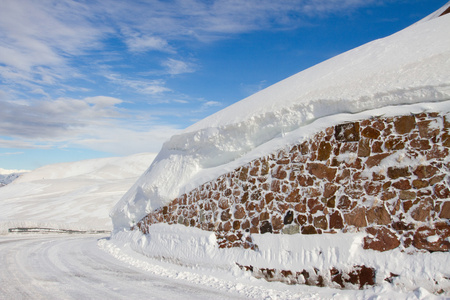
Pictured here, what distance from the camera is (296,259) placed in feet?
22.3

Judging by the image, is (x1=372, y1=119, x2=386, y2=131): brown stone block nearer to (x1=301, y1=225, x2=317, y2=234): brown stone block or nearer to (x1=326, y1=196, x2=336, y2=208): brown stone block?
(x1=326, y1=196, x2=336, y2=208): brown stone block

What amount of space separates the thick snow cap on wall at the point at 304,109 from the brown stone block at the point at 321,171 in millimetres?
843

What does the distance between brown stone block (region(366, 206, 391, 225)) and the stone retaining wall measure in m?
0.02

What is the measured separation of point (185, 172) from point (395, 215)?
6.31m

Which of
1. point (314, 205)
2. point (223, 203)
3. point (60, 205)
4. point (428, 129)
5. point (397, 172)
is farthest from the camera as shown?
point (60, 205)

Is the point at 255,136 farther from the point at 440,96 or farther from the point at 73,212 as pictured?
the point at 73,212

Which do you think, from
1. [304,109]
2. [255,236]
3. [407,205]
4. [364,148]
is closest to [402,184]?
[407,205]

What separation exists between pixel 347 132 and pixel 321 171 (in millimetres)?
992

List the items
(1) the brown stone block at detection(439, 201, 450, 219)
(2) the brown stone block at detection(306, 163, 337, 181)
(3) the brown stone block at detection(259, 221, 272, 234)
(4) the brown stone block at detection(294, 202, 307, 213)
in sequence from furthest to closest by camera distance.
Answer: (3) the brown stone block at detection(259, 221, 272, 234) → (4) the brown stone block at detection(294, 202, 307, 213) → (2) the brown stone block at detection(306, 163, 337, 181) → (1) the brown stone block at detection(439, 201, 450, 219)

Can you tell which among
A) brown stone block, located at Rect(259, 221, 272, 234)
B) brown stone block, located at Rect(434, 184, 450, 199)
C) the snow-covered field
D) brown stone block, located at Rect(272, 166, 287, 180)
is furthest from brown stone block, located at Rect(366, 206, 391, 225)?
brown stone block, located at Rect(259, 221, 272, 234)

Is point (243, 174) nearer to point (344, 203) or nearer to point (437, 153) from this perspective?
point (344, 203)

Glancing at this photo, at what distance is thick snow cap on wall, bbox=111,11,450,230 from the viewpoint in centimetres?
712

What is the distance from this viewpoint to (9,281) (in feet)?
22.4

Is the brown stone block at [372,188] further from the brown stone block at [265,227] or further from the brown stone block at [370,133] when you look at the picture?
the brown stone block at [265,227]
